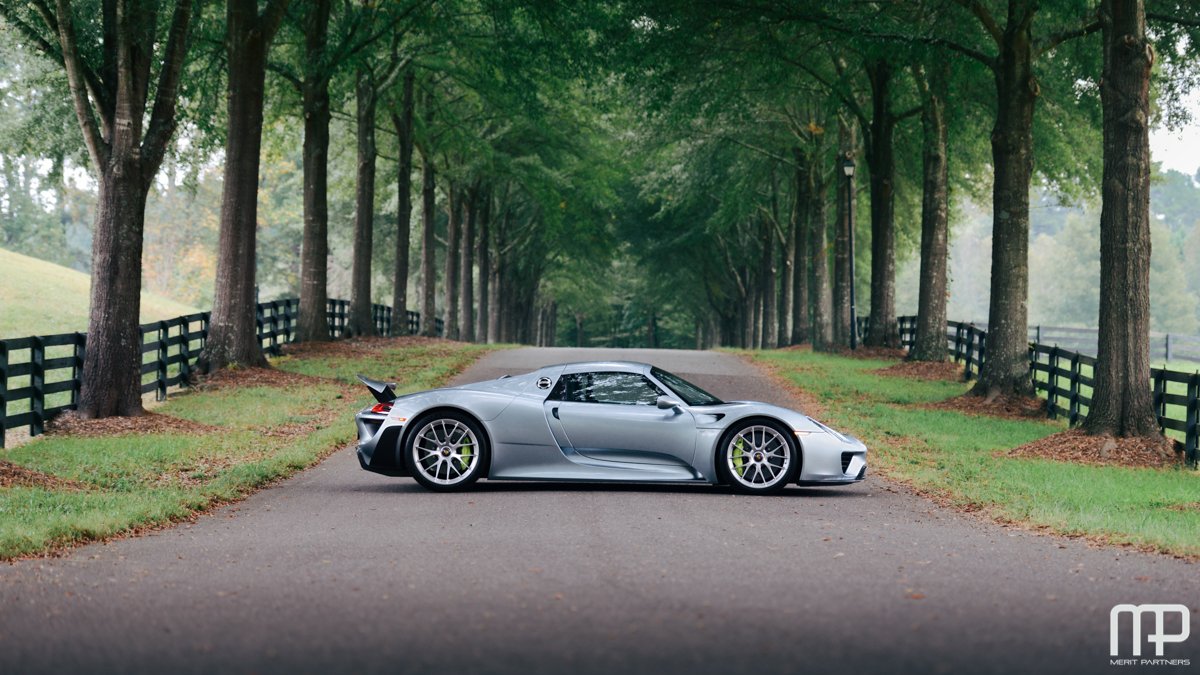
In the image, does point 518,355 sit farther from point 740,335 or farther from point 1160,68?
point 740,335

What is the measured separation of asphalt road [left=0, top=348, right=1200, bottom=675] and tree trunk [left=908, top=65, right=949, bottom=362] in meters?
19.6

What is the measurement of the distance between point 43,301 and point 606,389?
39.8 metres

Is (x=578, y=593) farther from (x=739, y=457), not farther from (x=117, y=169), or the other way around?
(x=117, y=169)

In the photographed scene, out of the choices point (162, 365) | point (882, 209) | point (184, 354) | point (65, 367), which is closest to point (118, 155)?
point (65, 367)

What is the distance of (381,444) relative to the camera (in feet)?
38.6

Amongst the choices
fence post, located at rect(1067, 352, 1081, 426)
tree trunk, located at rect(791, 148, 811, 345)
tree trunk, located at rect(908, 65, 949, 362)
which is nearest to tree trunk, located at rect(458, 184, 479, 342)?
tree trunk, located at rect(791, 148, 811, 345)

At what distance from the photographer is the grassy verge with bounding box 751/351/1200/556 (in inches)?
402

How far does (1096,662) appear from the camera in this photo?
537cm

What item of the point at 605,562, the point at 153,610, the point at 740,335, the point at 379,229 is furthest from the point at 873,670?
the point at 740,335

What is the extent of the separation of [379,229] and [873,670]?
5236cm

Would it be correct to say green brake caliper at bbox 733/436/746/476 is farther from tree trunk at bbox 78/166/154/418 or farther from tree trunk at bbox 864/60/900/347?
tree trunk at bbox 864/60/900/347

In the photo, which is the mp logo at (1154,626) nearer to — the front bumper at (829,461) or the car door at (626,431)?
the front bumper at (829,461)

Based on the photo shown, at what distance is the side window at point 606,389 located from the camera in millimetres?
11883

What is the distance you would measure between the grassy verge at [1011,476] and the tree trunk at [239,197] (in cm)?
1094
